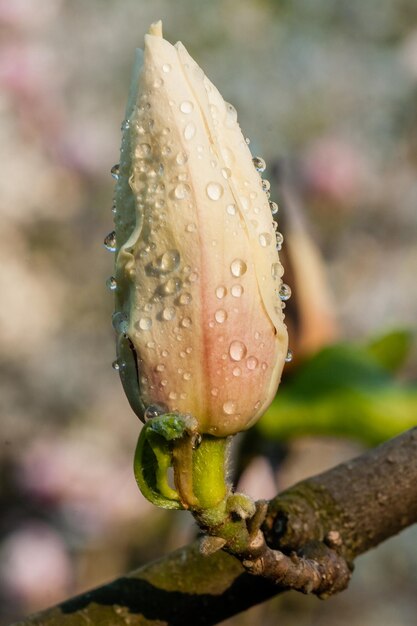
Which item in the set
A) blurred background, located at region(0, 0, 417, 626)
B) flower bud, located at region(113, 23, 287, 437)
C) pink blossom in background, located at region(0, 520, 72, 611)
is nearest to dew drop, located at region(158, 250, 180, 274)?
flower bud, located at region(113, 23, 287, 437)

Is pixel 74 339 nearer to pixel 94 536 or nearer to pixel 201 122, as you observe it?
pixel 94 536

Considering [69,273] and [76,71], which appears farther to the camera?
[76,71]

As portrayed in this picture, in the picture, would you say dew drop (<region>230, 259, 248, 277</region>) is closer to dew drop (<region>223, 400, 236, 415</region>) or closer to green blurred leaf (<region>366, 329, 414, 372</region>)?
dew drop (<region>223, 400, 236, 415</region>)

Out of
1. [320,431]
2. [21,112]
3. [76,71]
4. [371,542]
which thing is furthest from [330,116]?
[371,542]

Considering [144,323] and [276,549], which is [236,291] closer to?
[144,323]

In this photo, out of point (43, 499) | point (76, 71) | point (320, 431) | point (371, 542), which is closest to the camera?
point (371, 542)

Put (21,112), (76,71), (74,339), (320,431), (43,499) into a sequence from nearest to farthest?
(320,431) < (43,499) < (21,112) < (74,339) < (76,71)
